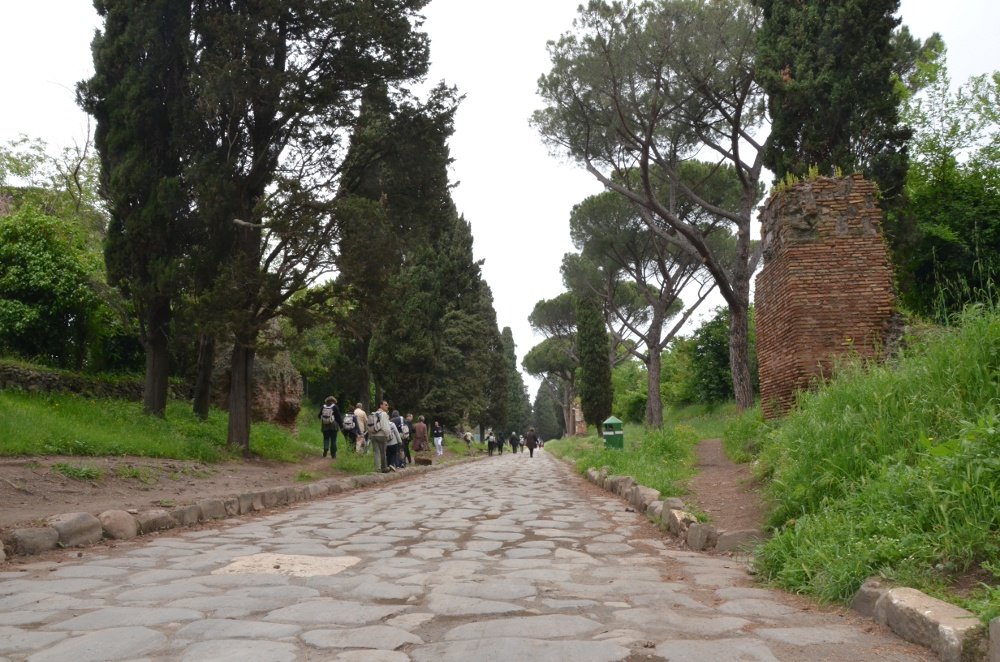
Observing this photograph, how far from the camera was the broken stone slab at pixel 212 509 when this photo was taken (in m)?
7.69

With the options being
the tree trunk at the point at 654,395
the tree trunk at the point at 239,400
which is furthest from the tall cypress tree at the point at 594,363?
the tree trunk at the point at 239,400

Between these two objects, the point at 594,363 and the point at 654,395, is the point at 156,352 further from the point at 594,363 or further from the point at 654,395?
the point at 594,363

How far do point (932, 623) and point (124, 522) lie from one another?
20.4ft

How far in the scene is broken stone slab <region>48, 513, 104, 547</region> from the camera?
18.7 ft

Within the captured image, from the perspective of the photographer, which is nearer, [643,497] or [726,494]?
[726,494]

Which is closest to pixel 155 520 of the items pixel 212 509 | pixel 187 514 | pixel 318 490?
pixel 187 514

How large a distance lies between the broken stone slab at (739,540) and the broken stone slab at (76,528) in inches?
205

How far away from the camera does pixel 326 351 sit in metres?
33.2

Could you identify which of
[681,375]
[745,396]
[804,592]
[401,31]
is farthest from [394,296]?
[681,375]

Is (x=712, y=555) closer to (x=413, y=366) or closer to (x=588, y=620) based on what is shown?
(x=588, y=620)

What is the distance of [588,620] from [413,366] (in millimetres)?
23813

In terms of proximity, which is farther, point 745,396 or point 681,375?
point 681,375

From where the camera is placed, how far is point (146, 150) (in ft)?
46.6

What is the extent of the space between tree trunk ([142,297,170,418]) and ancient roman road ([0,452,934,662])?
898 cm
